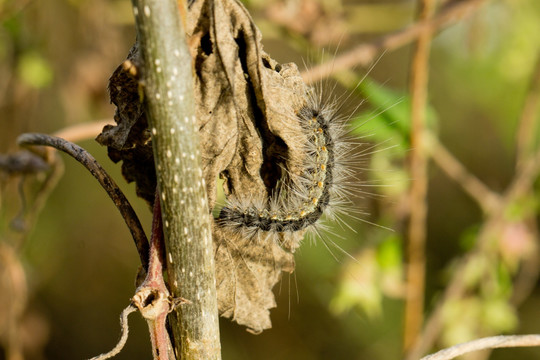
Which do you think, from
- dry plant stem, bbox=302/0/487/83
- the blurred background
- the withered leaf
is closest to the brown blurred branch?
the blurred background

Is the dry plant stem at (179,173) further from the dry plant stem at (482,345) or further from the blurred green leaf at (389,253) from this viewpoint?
the blurred green leaf at (389,253)

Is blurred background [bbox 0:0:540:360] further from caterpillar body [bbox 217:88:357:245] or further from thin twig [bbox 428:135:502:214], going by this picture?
caterpillar body [bbox 217:88:357:245]

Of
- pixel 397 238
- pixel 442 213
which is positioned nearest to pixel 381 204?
pixel 397 238

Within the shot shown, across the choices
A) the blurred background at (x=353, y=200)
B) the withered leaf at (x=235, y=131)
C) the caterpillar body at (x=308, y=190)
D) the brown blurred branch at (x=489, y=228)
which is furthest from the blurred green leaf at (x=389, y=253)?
the withered leaf at (x=235, y=131)

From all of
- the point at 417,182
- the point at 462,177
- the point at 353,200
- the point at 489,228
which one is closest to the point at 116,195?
the point at 353,200

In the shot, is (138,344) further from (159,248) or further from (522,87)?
(159,248)
